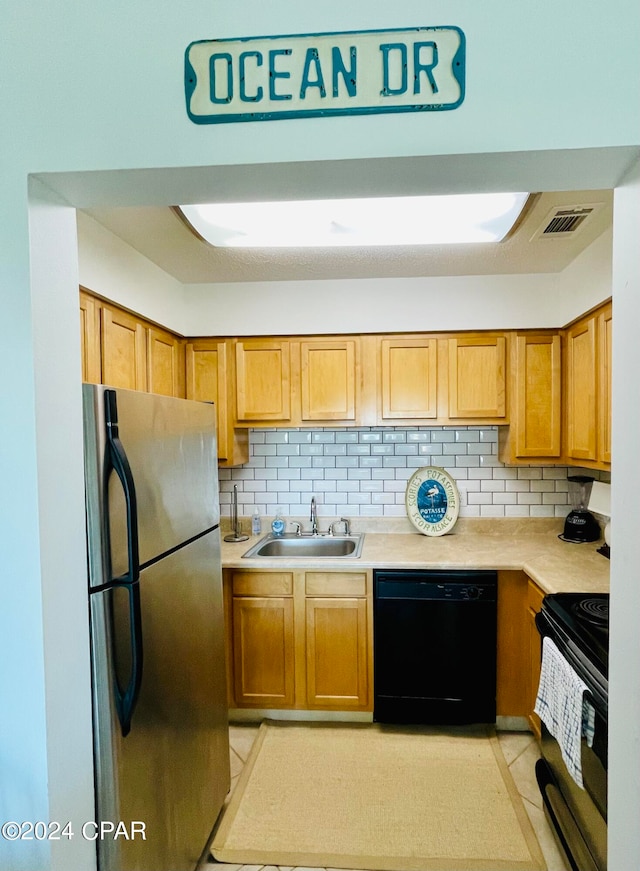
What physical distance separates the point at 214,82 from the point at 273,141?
0.47 feet

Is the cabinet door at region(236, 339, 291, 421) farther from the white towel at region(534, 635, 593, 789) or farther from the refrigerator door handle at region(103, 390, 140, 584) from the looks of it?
the white towel at region(534, 635, 593, 789)

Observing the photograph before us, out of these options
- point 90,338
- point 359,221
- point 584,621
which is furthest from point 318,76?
point 584,621

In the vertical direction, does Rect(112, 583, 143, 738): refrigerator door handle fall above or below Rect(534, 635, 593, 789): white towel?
above

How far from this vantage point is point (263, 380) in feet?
9.27

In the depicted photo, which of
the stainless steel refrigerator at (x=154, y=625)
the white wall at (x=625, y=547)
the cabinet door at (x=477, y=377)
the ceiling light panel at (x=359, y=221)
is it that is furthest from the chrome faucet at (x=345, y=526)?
the white wall at (x=625, y=547)

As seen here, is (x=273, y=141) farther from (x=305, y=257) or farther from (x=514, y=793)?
(x=514, y=793)

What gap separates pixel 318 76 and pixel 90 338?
4.62 feet

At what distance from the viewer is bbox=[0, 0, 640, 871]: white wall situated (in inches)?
31.1

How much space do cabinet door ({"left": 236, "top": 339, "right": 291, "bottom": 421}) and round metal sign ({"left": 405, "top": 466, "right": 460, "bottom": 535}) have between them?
37.4 inches

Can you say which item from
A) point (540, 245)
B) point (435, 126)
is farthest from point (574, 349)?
point (435, 126)

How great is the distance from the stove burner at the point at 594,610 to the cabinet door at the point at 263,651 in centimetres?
143

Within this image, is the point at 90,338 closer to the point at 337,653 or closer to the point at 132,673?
the point at 132,673

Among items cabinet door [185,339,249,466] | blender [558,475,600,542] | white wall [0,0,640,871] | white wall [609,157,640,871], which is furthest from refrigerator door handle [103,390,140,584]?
blender [558,475,600,542]

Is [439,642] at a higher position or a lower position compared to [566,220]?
lower
